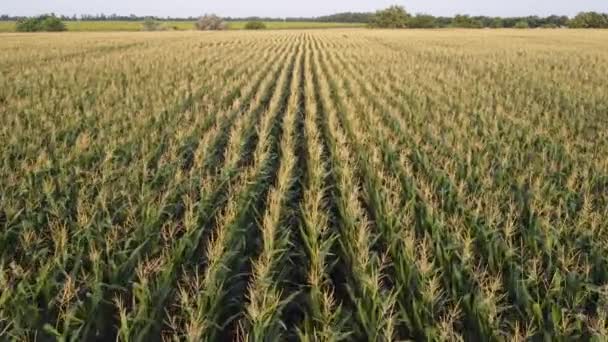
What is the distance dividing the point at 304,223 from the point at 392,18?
10711 centimetres

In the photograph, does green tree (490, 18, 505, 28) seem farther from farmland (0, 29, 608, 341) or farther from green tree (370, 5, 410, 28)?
farmland (0, 29, 608, 341)

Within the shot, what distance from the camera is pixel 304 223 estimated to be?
513cm

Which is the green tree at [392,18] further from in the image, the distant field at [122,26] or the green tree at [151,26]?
the green tree at [151,26]

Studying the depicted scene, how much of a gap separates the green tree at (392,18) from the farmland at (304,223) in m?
98.5

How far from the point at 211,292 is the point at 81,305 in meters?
0.79

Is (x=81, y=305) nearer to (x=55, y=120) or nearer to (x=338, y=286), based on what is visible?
(x=338, y=286)

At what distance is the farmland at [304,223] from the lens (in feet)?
10.7

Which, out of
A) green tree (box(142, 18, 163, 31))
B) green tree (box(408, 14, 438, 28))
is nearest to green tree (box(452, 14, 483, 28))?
green tree (box(408, 14, 438, 28))

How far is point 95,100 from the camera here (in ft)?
38.2

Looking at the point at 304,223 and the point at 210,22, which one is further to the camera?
the point at 210,22

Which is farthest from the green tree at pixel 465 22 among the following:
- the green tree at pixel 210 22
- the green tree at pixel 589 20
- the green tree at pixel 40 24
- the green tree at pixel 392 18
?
the green tree at pixel 40 24

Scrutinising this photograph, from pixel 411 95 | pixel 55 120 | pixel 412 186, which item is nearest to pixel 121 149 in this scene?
pixel 55 120

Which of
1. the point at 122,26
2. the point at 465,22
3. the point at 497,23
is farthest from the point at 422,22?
the point at 122,26

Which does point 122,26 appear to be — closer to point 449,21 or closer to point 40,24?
point 40,24
